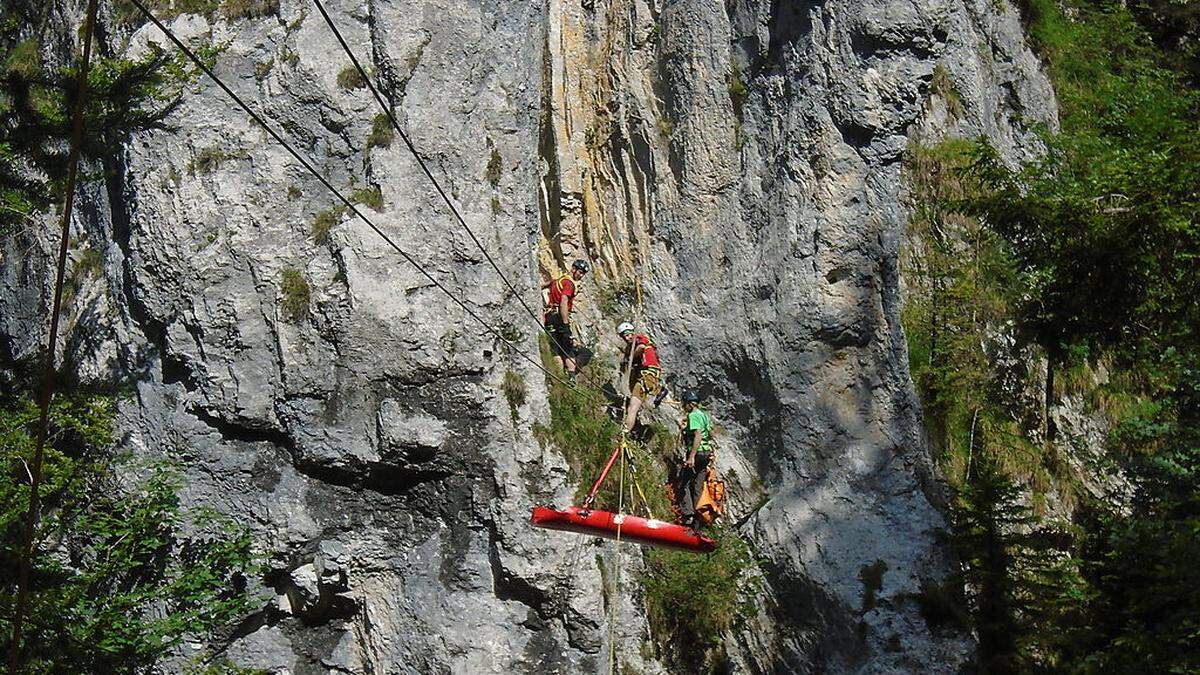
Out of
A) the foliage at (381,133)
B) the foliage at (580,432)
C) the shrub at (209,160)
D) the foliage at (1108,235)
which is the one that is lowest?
the foliage at (580,432)

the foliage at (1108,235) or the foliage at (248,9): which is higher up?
the foliage at (248,9)

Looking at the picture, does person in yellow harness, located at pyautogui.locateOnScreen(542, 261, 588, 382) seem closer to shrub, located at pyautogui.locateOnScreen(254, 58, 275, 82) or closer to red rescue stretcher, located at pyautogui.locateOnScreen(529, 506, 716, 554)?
red rescue stretcher, located at pyautogui.locateOnScreen(529, 506, 716, 554)

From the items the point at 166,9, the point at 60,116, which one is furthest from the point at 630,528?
the point at 166,9

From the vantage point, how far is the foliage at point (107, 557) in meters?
10.2

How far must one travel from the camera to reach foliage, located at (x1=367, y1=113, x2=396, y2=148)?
12125 millimetres

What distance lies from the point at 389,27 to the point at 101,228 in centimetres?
389

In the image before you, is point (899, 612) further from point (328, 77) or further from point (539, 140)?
point (328, 77)

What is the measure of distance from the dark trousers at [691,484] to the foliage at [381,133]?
4810 millimetres

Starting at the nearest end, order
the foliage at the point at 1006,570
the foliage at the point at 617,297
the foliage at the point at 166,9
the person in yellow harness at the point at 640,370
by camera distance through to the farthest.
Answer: the foliage at the point at 1006,570 → the person in yellow harness at the point at 640,370 → the foliage at the point at 166,9 → the foliage at the point at 617,297

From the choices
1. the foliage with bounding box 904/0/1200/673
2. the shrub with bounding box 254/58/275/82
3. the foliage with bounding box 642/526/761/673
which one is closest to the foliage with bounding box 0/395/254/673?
the shrub with bounding box 254/58/275/82

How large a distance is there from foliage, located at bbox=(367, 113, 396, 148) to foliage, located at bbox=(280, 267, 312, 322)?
1.68 meters

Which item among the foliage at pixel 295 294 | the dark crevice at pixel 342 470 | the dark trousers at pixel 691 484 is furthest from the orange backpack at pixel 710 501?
the foliage at pixel 295 294

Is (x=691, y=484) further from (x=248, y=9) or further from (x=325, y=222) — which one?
(x=248, y=9)

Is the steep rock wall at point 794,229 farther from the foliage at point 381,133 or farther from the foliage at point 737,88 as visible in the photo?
the foliage at point 381,133
